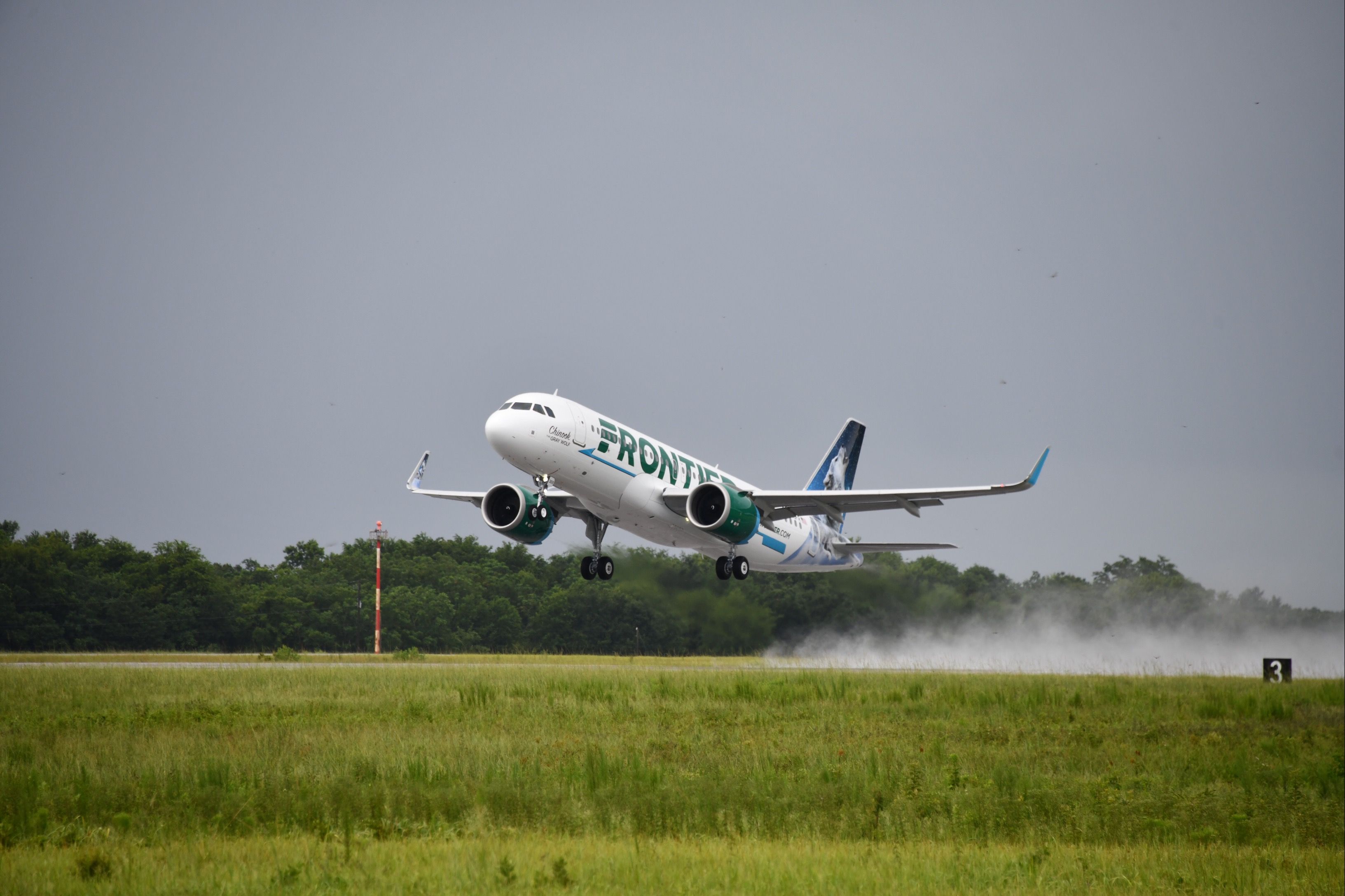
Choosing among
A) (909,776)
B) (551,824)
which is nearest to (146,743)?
(551,824)

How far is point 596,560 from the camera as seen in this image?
144 ft

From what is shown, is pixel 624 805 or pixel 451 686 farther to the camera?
pixel 451 686

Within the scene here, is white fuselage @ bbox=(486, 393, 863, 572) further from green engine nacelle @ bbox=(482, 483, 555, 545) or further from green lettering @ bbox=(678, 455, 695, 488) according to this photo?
green engine nacelle @ bbox=(482, 483, 555, 545)

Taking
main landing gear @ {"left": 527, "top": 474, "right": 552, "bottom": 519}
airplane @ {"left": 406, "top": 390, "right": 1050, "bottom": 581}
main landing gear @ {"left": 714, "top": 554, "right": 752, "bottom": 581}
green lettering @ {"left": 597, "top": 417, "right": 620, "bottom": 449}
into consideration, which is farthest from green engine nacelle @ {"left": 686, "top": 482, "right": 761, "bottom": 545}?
main landing gear @ {"left": 527, "top": 474, "right": 552, "bottom": 519}

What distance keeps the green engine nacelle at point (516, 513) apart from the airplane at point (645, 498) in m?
0.04

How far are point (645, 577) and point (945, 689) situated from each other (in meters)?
18.6

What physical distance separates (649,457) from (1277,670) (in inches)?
817

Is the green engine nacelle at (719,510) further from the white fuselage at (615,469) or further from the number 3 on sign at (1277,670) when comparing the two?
the number 3 on sign at (1277,670)

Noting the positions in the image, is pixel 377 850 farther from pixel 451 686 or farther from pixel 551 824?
pixel 451 686

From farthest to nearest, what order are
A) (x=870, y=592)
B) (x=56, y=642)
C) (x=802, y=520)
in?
(x=56, y=642), (x=870, y=592), (x=802, y=520)

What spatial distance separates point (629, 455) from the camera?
119 ft

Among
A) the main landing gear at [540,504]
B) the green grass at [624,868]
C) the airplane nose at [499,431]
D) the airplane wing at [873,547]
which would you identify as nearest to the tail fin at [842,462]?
the airplane wing at [873,547]

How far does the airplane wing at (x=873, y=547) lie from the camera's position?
45006mm

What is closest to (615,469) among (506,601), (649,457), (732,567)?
(649,457)
